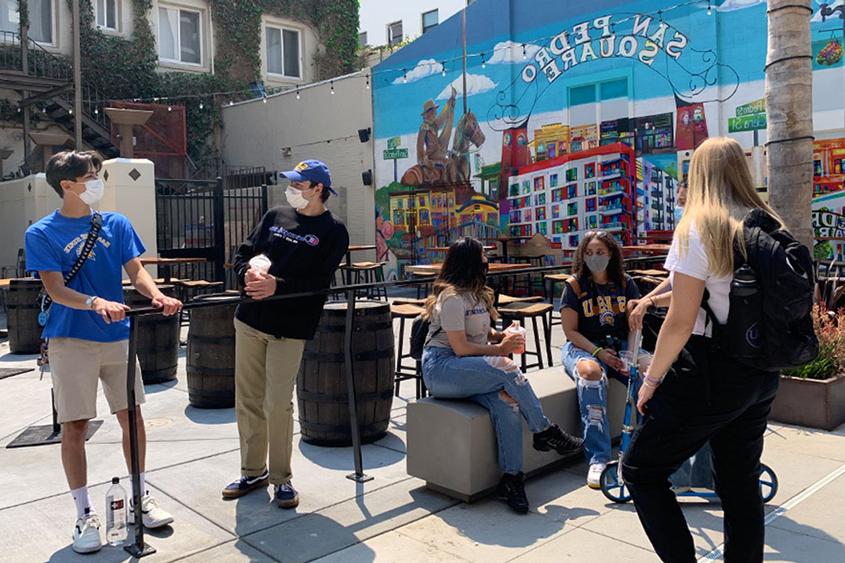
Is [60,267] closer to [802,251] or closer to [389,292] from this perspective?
[802,251]

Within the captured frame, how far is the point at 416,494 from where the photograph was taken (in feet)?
14.1

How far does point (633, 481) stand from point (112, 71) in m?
20.5

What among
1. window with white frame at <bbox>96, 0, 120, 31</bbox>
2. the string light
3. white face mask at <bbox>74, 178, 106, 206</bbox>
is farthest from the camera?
window with white frame at <bbox>96, 0, 120, 31</bbox>

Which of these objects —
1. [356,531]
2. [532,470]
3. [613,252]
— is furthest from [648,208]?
[356,531]

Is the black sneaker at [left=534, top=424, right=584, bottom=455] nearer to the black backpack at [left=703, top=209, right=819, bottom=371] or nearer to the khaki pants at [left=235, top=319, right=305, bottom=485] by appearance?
the khaki pants at [left=235, top=319, right=305, bottom=485]

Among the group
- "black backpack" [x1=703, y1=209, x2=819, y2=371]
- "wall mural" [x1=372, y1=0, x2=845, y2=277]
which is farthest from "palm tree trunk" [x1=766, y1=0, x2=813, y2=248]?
"wall mural" [x1=372, y1=0, x2=845, y2=277]

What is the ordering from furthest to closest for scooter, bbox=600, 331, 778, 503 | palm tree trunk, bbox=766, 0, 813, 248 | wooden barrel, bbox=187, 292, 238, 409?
wooden barrel, bbox=187, 292, 238, 409 < palm tree trunk, bbox=766, 0, 813, 248 < scooter, bbox=600, 331, 778, 503

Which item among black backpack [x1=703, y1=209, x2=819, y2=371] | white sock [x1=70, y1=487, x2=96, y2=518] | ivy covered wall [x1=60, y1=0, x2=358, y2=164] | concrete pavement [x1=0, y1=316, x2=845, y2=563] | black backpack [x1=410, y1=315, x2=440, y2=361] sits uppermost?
ivy covered wall [x1=60, y1=0, x2=358, y2=164]

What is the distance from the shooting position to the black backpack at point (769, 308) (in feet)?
8.32

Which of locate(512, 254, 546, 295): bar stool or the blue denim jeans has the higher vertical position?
locate(512, 254, 546, 295): bar stool

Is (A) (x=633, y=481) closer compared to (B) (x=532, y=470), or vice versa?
(A) (x=633, y=481)

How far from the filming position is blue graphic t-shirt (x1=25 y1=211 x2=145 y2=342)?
353 cm

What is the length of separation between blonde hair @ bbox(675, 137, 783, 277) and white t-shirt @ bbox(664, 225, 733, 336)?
2 centimetres

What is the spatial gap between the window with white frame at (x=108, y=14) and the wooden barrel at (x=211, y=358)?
1715 cm
